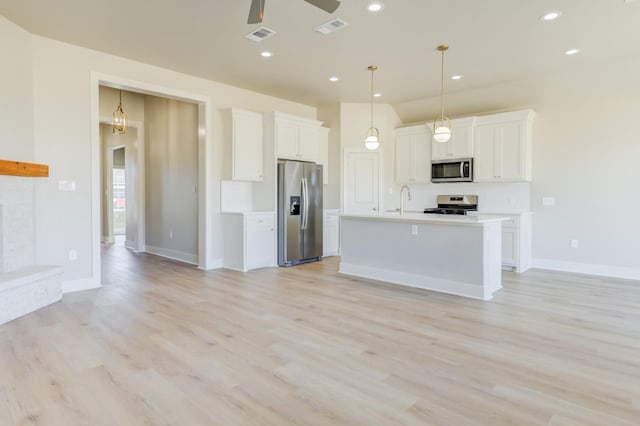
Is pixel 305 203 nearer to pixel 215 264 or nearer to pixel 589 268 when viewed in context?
pixel 215 264

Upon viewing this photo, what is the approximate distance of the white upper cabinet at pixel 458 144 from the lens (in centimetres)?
628

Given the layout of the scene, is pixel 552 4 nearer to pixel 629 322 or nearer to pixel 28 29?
pixel 629 322

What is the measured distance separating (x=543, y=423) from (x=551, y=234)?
4789mm

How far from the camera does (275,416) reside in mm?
1929

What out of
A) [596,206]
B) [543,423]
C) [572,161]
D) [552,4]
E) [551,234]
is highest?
[552,4]

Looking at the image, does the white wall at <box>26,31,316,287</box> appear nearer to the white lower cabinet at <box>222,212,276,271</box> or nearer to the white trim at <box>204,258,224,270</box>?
the white trim at <box>204,258,224,270</box>

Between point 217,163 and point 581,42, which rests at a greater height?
point 581,42

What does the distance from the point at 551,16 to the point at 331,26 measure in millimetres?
2145

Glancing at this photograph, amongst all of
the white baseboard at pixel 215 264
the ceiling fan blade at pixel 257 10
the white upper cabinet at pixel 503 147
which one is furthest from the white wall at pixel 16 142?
the white upper cabinet at pixel 503 147

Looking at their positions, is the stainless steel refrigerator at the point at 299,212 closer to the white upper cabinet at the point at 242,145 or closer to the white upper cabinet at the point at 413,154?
the white upper cabinet at the point at 242,145

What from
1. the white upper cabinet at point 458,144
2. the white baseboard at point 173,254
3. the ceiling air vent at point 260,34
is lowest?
the white baseboard at point 173,254

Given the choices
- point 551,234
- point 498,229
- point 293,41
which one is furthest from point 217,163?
point 551,234

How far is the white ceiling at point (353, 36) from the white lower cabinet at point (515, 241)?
209 cm

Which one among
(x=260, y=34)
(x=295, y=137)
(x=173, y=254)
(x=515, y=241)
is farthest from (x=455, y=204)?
(x=173, y=254)
